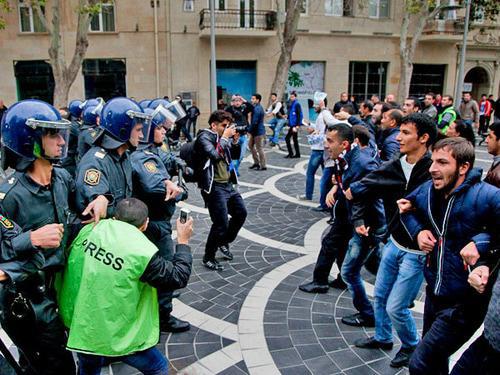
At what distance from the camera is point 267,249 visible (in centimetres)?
683

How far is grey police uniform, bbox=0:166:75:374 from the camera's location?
2.64m

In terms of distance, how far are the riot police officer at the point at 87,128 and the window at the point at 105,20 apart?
16567mm

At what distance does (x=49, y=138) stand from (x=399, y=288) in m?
2.71

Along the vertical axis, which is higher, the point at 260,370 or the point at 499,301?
the point at 499,301

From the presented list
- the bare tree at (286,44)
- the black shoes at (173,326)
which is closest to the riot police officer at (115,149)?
the black shoes at (173,326)

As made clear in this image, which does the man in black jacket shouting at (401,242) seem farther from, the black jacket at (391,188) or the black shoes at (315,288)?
the black shoes at (315,288)

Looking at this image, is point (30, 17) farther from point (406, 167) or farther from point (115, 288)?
point (115, 288)

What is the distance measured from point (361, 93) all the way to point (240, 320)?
73.8 ft

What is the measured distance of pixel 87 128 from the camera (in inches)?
246

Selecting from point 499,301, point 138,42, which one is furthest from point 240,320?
point 138,42

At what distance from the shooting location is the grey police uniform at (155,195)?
4195 millimetres

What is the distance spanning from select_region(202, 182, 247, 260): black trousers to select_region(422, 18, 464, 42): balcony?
22661 mm

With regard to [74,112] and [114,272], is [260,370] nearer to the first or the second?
[114,272]

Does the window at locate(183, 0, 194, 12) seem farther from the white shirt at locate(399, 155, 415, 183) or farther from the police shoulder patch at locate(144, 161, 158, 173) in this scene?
the white shirt at locate(399, 155, 415, 183)
